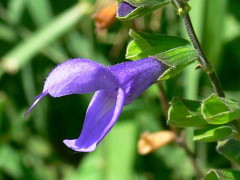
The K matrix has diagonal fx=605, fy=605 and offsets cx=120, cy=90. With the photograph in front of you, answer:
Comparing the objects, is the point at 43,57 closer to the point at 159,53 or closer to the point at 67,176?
the point at 67,176

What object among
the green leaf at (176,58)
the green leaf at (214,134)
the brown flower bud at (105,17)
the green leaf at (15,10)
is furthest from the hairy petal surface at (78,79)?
the green leaf at (15,10)

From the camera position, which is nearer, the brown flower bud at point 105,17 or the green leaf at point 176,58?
the green leaf at point 176,58

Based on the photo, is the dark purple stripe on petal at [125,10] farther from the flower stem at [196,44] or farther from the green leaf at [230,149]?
the green leaf at [230,149]

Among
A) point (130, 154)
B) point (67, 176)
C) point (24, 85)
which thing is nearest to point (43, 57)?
point (24, 85)

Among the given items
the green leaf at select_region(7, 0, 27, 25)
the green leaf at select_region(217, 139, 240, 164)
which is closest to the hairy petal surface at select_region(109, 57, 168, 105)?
the green leaf at select_region(217, 139, 240, 164)

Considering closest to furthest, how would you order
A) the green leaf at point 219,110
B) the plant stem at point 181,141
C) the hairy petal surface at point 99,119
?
the hairy petal surface at point 99,119
the green leaf at point 219,110
the plant stem at point 181,141

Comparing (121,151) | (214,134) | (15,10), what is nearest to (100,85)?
(214,134)

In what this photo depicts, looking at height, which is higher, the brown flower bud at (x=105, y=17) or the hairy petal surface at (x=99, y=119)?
the hairy petal surface at (x=99, y=119)

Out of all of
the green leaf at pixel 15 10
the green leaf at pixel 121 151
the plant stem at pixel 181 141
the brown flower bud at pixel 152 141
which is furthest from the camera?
the green leaf at pixel 15 10
